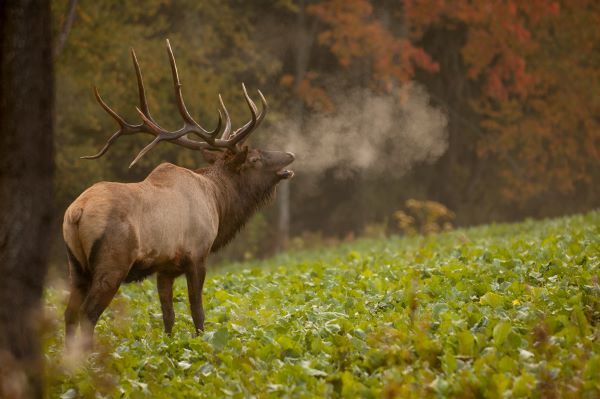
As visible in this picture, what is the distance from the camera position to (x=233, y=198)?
8.34 m

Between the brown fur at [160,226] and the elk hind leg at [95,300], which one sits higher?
the brown fur at [160,226]

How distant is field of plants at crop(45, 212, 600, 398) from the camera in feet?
15.1

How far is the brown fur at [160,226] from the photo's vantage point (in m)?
6.07

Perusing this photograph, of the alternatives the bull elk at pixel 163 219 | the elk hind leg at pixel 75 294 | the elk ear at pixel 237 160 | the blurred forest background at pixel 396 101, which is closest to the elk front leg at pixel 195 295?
the bull elk at pixel 163 219

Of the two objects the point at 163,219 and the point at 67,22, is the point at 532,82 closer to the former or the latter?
the point at 67,22

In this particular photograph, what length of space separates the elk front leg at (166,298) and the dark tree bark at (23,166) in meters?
2.52

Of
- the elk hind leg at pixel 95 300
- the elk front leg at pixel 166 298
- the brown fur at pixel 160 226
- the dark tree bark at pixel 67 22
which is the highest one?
the dark tree bark at pixel 67 22

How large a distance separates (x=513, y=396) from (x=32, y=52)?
129 inches

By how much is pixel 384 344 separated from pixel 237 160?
3724 millimetres

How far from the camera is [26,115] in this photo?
186 inches

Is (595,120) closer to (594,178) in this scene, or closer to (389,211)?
(594,178)

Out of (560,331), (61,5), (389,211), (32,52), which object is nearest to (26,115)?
(32,52)

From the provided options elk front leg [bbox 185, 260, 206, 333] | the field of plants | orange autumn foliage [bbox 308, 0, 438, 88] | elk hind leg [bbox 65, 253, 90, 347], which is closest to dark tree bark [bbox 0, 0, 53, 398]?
the field of plants

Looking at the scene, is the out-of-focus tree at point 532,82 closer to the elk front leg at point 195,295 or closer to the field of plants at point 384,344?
the field of plants at point 384,344
